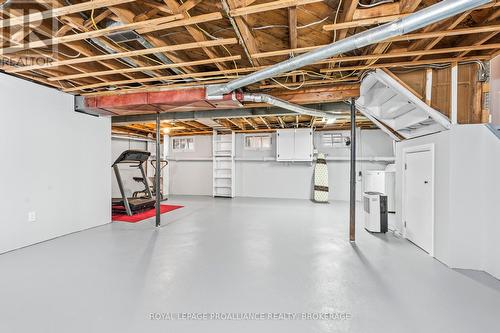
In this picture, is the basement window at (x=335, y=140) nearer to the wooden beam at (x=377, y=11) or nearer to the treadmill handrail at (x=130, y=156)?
the treadmill handrail at (x=130, y=156)

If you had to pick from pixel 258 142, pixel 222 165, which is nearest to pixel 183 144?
pixel 222 165

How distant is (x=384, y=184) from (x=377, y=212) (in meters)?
2.21

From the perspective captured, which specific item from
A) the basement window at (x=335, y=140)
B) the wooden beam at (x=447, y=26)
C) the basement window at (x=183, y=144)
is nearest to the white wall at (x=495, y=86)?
the wooden beam at (x=447, y=26)

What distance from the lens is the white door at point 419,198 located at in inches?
117

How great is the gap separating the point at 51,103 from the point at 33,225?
1.90 m

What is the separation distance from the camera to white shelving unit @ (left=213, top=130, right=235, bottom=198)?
27.0 ft

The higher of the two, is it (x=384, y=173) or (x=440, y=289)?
(x=384, y=173)

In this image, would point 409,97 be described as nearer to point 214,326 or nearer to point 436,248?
point 436,248

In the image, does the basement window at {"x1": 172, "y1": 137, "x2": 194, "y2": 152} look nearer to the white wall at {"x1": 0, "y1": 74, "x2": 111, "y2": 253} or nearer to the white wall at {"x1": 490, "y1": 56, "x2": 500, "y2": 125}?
the white wall at {"x1": 0, "y1": 74, "x2": 111, "y2": 253}

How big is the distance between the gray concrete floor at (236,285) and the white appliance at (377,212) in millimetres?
238

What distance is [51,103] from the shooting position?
3598 mm

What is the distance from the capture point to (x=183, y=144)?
898 centimetres

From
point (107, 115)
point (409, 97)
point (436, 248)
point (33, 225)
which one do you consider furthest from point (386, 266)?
point (107, 115)

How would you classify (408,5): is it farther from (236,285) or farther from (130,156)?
(130,156)
